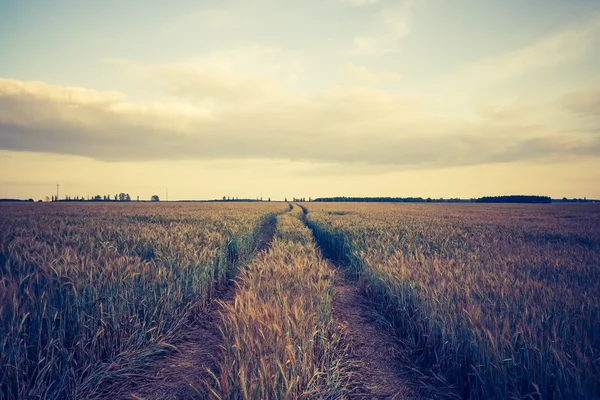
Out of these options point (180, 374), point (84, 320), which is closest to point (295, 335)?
point (180, 374)

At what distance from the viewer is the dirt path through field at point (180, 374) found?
11.0ft

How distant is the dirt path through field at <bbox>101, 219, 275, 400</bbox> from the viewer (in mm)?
3342

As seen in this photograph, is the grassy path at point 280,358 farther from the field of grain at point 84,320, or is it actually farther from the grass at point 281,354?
the field of grain at point 84,320

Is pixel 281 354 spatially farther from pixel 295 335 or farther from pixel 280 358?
pixel 295 335

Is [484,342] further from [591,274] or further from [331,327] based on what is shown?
[591,274]

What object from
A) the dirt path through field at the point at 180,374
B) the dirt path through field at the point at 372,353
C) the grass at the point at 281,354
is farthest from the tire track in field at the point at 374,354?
the dirt path through field at the point at 180,374

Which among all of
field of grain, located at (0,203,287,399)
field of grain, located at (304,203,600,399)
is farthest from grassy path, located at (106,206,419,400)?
field of grain, located at (304,203,600,399)

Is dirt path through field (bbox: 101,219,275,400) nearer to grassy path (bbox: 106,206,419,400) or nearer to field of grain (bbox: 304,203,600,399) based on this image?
grassy path (bbox: 106,206,419,400)

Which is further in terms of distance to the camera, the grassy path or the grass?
the grassy path

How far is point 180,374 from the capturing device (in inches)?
148

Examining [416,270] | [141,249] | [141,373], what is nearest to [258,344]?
[141,373]

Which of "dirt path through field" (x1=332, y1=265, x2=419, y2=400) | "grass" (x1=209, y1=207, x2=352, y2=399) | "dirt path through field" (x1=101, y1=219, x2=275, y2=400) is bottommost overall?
"dirt path through field" (x1=332, y1=265, x2=419, y2=400)

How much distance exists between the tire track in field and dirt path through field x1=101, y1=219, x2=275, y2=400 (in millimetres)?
1944

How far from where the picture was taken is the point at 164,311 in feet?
16.4
